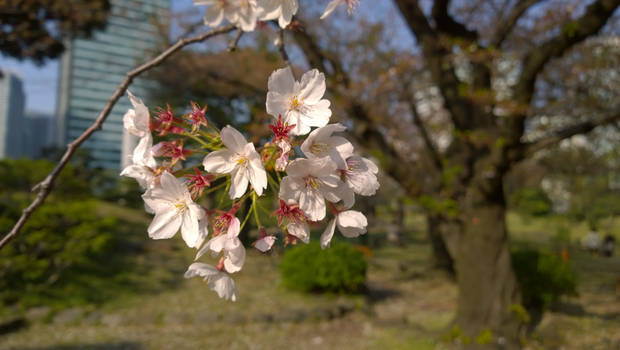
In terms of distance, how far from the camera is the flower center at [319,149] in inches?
28.2

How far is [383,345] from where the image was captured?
14.6 ft

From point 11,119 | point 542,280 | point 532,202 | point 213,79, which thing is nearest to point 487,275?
point 542,280

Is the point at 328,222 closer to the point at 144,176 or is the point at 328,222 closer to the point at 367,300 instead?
the point at 144,176

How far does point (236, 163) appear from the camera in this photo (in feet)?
2.37

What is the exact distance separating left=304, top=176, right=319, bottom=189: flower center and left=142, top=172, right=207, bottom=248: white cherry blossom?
0.65ft

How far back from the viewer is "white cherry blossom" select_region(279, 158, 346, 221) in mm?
657

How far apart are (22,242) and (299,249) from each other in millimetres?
3953

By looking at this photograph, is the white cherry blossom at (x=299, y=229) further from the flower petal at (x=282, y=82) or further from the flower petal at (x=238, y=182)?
the flower petal at (x=282, y=82)

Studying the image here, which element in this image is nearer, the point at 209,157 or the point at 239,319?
the point at 209,157

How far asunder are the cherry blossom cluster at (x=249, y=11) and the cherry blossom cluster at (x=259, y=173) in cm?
13

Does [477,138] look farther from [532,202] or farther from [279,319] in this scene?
[532,202]

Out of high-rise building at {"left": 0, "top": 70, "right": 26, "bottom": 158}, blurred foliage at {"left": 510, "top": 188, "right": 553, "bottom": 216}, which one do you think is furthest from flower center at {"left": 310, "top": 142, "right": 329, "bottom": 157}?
high-rise building at {"left": 0, "top": 70, "right": 26, "bottom": 158}

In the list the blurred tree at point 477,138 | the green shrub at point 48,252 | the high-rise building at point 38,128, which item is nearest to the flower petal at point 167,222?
the blurred tree at point 477,138

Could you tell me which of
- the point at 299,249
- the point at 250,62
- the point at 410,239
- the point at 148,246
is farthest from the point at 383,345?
the point at 410,239
